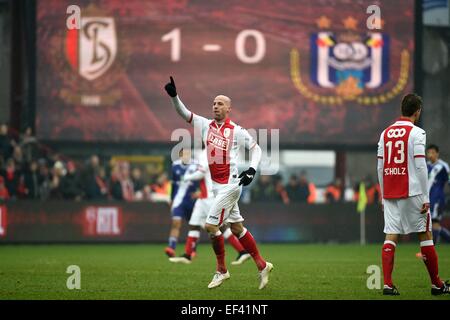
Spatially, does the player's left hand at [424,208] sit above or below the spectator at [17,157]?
below

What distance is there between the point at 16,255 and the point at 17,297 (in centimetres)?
949

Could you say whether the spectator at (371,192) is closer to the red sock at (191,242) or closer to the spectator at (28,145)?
the spectator at (28,145)

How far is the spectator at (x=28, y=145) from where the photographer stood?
2706 centimetres

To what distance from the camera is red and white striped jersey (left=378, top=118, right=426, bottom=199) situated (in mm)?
12133

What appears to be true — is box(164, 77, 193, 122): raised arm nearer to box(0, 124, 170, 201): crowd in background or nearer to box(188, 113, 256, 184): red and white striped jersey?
box(188, 113, 256, 184): red and white striped jersey

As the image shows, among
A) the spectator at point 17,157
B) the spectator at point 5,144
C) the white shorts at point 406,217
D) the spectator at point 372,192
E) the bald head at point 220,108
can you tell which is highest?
the bald head at point 220,108

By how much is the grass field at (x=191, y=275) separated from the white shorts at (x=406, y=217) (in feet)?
2.61

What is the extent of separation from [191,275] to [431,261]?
4440mm

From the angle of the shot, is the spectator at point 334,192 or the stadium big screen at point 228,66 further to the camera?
the spectator at point 334,192

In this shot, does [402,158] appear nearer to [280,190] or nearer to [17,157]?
[17,157]

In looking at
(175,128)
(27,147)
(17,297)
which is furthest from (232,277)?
(27,147)

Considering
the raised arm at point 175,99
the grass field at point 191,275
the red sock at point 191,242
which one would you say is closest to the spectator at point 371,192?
the grass field at point 191,275

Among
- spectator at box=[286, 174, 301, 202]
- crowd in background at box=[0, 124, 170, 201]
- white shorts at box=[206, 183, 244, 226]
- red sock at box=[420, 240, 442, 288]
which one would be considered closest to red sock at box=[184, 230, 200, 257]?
white shorts at box=[206, 183, 244, 226]
